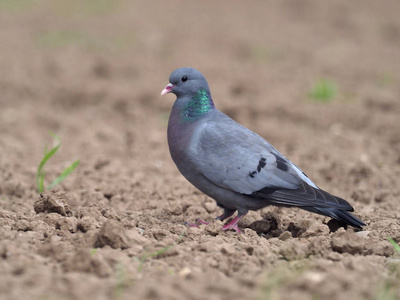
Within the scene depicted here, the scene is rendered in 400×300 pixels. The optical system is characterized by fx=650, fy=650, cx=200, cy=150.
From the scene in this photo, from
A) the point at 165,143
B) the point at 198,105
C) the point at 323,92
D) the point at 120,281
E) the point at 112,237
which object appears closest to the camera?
the point at 120,281

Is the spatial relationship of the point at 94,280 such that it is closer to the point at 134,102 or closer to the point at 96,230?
the point at 96,230

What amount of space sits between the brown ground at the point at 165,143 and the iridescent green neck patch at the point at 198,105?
80cm

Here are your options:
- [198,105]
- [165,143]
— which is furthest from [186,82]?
[165,143]

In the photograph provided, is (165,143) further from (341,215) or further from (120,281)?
(120,281)

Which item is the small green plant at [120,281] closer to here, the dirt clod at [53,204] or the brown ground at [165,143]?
the brown ground at [165,143]

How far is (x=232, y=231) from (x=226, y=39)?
7926mm

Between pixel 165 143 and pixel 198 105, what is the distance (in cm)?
265

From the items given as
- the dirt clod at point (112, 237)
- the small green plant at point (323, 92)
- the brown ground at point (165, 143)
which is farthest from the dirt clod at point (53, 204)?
the small green plant at point (323, 92)

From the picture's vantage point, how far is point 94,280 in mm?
3123

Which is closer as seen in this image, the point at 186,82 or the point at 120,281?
the point at 120,281

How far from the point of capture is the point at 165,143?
7.41 metres

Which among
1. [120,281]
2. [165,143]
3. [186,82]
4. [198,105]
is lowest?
[120,281]

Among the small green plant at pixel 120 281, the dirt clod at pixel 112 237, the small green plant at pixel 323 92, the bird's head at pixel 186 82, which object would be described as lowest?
the small green plant at pixel 120 281

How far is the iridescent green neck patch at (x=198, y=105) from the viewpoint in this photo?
4.76 metres
